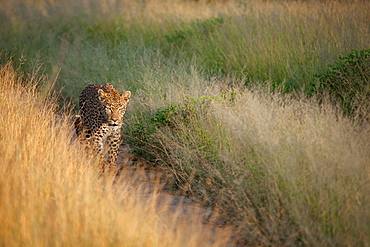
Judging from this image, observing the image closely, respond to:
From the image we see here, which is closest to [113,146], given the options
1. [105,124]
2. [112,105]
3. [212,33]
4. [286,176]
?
[105,124]

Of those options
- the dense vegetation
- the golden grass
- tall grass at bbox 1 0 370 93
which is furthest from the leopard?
the golden grass

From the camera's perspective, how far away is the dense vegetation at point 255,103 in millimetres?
4691

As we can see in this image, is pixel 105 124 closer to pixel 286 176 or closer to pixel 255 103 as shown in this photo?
pixel 255 103

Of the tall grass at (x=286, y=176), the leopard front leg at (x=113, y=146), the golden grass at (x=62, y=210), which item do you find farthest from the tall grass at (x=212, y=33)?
the tall grass at (x=286, y=176)

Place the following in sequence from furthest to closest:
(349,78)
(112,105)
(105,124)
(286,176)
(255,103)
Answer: (349,78)
(105,124)
(112,105)
(255,103)
(286,176)

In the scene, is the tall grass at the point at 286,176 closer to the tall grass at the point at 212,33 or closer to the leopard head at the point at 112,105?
the leopard head at the point at 112,105

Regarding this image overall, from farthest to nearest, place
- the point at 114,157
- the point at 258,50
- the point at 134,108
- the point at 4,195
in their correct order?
the point at 258,50 < the point at 134,108 < the point at 114,157 < the point at 4,195

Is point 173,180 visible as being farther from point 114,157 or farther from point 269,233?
point 269,233

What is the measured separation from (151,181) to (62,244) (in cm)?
330

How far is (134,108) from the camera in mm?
8766

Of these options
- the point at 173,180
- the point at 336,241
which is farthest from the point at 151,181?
the point at 336,241

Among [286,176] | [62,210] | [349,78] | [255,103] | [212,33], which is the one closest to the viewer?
[62,210]

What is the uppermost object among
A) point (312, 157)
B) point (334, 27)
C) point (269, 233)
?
point (334, 27)

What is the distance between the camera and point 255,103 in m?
6.29
